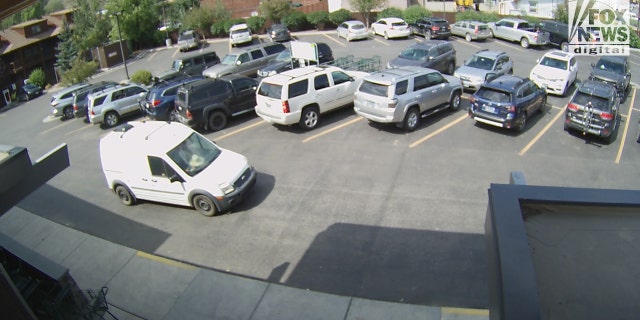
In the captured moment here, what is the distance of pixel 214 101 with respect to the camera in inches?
669

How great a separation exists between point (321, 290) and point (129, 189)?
253 inches

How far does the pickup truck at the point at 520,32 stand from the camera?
28.0 meters

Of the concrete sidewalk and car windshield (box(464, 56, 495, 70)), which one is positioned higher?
car windshield (box(464, 56, 495, 70))

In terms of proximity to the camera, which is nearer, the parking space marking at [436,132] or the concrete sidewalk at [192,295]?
the concrete sidewalk at [192,295]

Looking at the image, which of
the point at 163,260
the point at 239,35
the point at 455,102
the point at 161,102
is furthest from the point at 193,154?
the point at 239,35

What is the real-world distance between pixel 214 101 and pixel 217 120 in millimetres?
744

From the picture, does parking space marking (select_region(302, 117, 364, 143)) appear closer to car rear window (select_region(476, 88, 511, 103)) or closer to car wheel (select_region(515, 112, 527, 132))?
car rear window (select_region(476, 88, 511, 103))

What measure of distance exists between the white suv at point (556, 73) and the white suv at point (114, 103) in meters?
17.1

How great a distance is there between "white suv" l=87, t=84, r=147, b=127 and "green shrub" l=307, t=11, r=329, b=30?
780 inches

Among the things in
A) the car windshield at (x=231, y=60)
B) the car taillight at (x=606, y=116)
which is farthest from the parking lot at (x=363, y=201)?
the car windshield at (x=231, y=60)

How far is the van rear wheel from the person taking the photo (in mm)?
17109

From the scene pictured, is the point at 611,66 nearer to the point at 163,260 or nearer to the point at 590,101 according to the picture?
the point at 590,101

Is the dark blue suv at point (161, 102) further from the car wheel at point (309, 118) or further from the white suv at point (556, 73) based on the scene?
the white suv at point (556, 73)

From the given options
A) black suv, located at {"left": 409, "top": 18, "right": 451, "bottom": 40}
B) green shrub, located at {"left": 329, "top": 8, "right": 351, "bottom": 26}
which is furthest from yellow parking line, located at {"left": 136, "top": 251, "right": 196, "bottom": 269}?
green shrub, located at {"left": 329, "top": 8, "right": 351, "bottom": 26}
